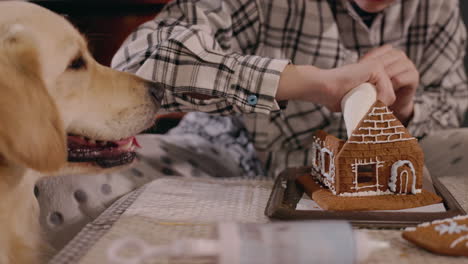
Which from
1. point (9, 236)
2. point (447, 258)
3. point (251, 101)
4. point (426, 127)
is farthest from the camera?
point (426, 127)

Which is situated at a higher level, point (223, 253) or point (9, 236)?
point (223, 253)

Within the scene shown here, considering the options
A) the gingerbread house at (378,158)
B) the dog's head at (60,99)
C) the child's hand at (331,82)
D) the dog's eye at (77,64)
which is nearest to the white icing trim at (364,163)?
the gingerbread house at (378,158)

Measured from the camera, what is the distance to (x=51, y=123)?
550 millimetres

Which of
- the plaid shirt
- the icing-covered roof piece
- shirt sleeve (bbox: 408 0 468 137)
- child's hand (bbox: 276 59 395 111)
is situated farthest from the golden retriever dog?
shirt sleeve (bbox: 408 0 468 137)

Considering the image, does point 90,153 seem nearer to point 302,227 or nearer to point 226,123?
point 302,227

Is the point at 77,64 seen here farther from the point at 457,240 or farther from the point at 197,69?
the point at 457,240

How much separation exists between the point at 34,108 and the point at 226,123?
32.7 inches

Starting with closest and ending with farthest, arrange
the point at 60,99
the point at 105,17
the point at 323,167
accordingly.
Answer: the point at 60,99 → the point at 323,167 → the point at 105,17

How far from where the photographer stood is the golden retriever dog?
53 cm

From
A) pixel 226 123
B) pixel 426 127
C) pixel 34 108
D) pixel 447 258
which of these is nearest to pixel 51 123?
pixel 34 108

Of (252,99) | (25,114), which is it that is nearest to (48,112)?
(25,114)

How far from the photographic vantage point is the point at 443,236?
21.3 inches

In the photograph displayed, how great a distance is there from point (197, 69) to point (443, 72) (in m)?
0.78

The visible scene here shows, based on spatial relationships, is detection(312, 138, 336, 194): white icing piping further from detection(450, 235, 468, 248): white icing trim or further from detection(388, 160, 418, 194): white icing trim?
detection(450, 235, 468, 248): white icing trim
